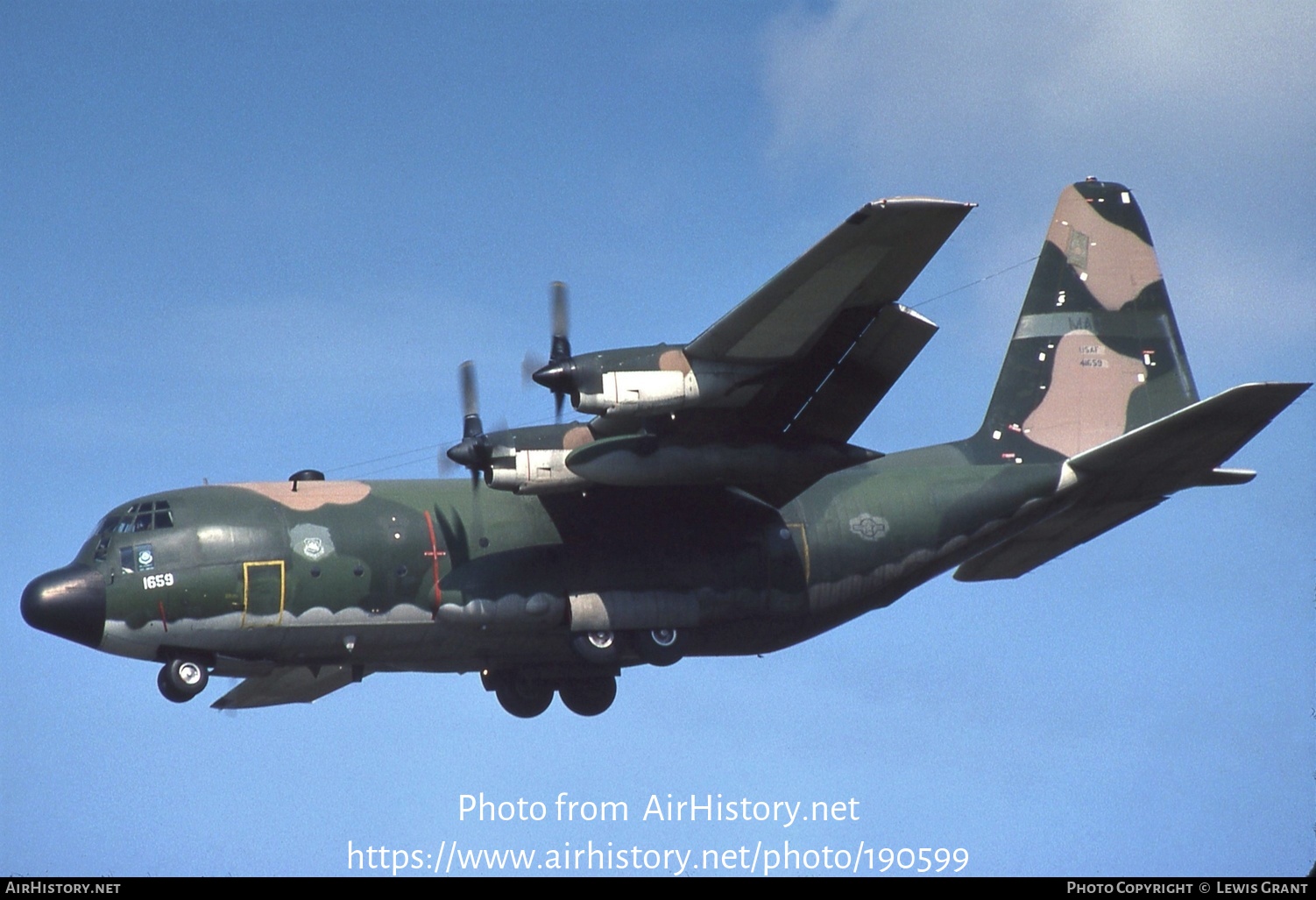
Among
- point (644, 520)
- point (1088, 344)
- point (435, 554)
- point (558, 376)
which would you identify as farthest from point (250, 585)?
point (1088, 344)

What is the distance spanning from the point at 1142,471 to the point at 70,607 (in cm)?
1424

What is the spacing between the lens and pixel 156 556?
2286 cm

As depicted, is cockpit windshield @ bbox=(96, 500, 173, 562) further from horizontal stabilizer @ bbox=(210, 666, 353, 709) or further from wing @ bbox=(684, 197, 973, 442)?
wing @ bbox=(684, 197, 973, 442)

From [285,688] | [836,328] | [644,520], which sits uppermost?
[836,328]

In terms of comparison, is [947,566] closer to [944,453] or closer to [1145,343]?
[944,453]

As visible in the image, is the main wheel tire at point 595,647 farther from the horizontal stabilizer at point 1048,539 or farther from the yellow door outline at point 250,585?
the horizontal stabilizer at point 1048,539

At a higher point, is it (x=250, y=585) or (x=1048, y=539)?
(x=1048, y=539)

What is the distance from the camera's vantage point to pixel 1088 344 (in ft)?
87.8

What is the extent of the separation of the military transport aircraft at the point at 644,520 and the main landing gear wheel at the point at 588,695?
0.11ft

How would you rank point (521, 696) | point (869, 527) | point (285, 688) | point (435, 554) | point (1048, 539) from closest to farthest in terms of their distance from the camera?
point (435, 554) → point (869, 527) → point (521, 696) → point (1048, 539) → point (285, 688)

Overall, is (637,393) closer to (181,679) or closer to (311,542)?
(311,542)

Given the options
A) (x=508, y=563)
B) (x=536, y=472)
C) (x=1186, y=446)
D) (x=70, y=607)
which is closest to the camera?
(x=70, y=607)
